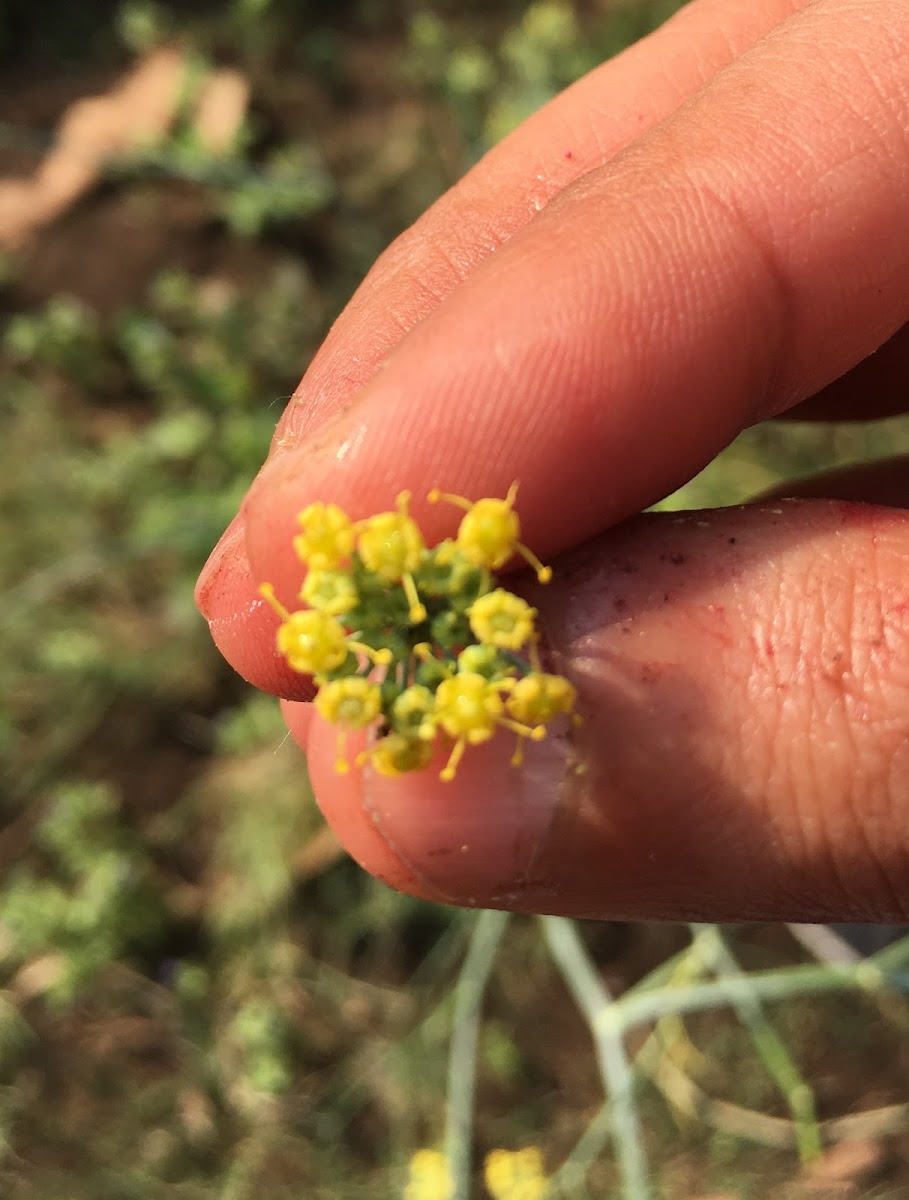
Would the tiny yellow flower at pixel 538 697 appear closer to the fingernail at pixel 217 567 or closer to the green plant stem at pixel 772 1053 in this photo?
the fingernail at pixel 217 567

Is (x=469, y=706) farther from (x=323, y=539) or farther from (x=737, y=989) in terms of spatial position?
(x=737, y=989)

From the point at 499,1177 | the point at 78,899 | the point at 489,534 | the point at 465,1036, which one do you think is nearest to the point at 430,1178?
the point at 499,1177

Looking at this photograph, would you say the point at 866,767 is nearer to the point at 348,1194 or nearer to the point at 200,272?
the point at 348,1194

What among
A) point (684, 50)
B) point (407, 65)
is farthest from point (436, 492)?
point (407, 65)

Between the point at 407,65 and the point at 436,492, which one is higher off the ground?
the point at 407,65

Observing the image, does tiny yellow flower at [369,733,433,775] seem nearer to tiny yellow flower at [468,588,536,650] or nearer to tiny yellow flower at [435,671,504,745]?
tiny yellow flower at [435,671,504,745]

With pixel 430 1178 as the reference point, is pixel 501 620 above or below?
above

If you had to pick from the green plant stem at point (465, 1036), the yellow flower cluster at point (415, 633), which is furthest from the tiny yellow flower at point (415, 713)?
the green plant stem at point (465, 1036)
